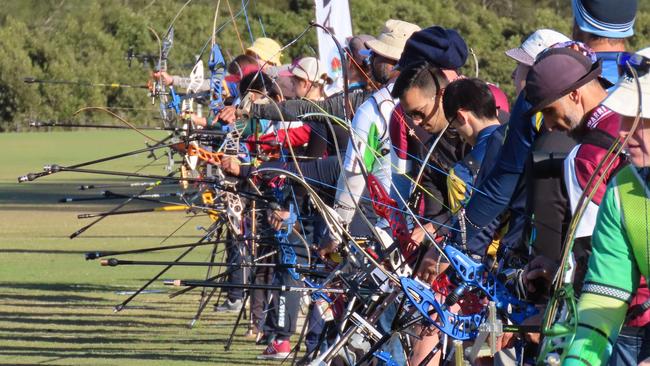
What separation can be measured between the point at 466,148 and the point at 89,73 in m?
47.9

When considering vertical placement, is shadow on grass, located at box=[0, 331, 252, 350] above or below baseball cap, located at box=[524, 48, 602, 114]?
below

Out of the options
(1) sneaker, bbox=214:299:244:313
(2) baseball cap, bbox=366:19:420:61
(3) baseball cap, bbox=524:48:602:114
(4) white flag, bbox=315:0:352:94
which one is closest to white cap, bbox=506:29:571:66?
(2) baseball cap, bbox=366:19:420:61

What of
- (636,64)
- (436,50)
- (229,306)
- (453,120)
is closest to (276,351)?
(229,306)

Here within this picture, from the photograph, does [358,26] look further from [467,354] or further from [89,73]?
[467,354]

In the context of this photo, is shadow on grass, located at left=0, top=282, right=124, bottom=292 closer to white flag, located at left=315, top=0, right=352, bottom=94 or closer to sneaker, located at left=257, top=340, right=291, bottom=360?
white flag, located at left=315, top=0, right=352, bottom=94

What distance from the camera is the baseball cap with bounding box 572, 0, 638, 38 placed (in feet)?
18.3

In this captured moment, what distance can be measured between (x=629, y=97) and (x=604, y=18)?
6.13 feet

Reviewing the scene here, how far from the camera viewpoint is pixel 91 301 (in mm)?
13180

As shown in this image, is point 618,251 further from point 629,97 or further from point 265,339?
point 265,339

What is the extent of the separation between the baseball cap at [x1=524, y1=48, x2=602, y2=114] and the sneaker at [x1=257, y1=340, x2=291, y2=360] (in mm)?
5132

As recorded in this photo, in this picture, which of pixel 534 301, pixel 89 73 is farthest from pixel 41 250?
pixel 89 73

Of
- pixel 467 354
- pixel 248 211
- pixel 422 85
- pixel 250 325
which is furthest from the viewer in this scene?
pixel 250 325

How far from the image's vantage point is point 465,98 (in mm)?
5844

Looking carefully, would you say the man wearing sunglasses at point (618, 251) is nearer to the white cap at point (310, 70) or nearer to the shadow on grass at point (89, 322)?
the white cap at point (310, 70)
